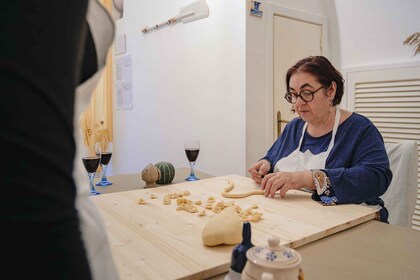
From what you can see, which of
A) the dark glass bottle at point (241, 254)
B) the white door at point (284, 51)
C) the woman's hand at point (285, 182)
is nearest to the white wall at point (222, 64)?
the white door at point (284, 51)

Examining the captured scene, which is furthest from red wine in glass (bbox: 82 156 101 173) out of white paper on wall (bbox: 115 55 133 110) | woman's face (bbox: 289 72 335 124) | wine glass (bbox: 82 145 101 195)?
white paper on wall (bbox: 115 55 133 110)

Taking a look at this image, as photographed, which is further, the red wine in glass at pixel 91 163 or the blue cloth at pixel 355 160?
the red wine in glass at pixel 91 163

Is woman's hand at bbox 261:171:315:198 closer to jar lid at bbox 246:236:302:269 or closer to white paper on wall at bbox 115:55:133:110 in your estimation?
jar lid at bbox 246:236:302:269

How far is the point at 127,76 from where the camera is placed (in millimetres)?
3807

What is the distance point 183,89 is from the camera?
3.07 meters

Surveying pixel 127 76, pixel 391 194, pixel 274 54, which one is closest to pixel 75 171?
pixel 391 194

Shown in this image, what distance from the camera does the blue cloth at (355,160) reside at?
4.07ft

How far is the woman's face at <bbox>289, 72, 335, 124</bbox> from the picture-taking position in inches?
60.7

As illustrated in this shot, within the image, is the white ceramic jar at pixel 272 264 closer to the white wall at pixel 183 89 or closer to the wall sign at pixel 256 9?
the white wall at pixel 183 89

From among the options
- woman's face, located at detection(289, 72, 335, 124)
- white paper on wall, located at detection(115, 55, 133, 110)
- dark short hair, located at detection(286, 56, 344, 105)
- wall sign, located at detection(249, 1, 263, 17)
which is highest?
wall sign, located at detection(249, 1, 263, 17)

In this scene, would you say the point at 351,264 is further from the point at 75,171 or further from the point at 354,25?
the point at 354,25

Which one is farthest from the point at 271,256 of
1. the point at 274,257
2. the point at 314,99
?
the point at 314,99

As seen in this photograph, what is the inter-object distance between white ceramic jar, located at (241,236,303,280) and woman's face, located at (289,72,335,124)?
3.77 feet

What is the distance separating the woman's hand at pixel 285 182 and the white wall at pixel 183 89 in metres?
1.28
